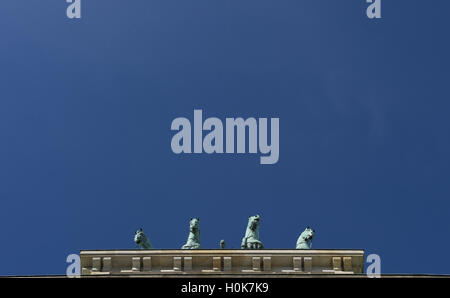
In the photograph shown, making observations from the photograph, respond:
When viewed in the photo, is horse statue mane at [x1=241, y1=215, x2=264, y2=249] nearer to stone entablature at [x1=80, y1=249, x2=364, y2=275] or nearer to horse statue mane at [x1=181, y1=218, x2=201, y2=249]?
stone entablature at [x1=80, y1=249, x2=364, y2=275]

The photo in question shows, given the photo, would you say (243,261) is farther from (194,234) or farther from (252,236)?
(194,234)

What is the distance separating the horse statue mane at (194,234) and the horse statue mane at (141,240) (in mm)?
2111


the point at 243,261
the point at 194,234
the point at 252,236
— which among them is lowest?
the point at 243,261

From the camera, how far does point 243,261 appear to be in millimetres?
45344

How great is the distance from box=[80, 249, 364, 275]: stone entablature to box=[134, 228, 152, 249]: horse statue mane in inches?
121

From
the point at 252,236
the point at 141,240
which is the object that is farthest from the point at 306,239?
the point at 141,240

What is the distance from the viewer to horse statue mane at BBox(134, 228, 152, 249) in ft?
160

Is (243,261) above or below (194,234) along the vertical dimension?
below

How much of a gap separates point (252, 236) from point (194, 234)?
3380mm

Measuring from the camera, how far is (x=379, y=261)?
1820 inches

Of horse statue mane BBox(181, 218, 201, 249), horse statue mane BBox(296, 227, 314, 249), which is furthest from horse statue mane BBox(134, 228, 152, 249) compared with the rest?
horse statue mane BBox(296, 227, 314, 249)
